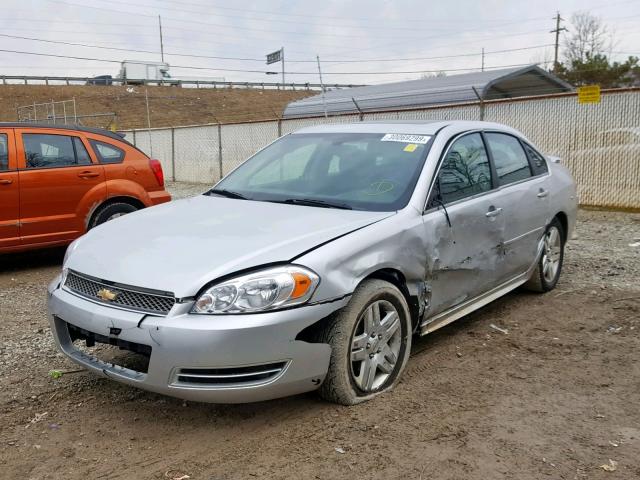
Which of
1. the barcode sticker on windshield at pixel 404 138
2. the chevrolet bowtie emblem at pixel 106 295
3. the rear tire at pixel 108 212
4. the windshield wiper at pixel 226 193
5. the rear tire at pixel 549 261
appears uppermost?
the barcode sticker on windshield at pixel 404 138

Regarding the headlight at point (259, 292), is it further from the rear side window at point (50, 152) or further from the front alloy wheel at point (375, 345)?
the rear side window at point (50, 152)

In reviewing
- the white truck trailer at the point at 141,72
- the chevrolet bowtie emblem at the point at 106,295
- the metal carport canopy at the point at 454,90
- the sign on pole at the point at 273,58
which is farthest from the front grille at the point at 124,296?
the white truck trailer at the point at 141,72

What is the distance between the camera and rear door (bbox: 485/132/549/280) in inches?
187

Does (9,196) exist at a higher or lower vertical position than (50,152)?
lower

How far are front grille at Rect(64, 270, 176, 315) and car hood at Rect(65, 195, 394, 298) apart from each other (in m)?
0.04

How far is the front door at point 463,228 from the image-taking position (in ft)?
12.7

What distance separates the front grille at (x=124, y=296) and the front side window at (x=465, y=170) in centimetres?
198

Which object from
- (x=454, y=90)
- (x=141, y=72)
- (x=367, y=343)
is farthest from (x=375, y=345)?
(x=141, y=72)

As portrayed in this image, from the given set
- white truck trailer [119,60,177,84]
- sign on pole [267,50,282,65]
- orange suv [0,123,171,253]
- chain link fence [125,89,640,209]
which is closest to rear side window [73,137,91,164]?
orange suv [0,123,171,253]

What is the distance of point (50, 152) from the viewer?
23.0ft

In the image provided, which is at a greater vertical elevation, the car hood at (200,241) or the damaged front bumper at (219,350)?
the car hood at (200,241)

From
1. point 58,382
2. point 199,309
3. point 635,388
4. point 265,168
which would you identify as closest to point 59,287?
point 58,382

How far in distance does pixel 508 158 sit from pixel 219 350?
323 centimetres

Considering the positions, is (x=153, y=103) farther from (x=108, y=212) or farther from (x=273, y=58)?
(x=108, y=212)
